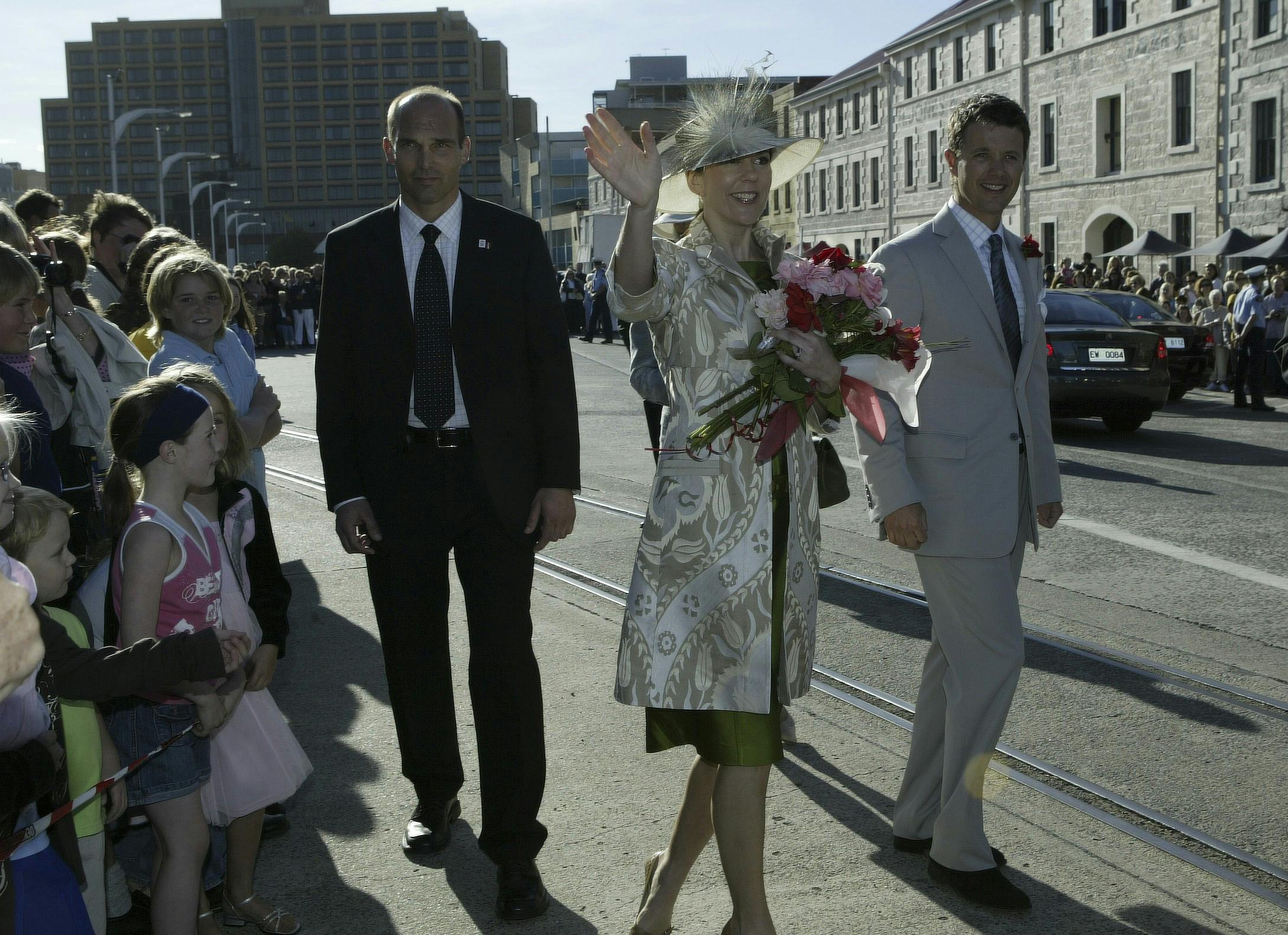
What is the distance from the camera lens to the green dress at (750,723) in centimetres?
342

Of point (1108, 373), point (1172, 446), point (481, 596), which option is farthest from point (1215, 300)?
point (481, 596)

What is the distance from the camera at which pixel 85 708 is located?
9.43 feet

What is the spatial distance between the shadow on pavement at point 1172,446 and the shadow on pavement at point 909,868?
9.40 metres

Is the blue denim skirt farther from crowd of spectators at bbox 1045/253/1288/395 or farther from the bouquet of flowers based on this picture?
crowd of spectators at bbox 1045/253/1288/395

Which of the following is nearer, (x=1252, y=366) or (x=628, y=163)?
(x=628, y=163)

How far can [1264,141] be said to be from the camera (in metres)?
34.4

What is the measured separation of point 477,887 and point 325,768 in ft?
3.94

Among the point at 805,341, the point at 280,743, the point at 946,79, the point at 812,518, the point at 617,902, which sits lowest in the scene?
the point at 617,902

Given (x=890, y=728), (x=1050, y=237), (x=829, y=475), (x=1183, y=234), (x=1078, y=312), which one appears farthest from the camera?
(x=1050, y=237)

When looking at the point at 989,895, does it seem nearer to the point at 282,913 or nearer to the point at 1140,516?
the point at 282,913

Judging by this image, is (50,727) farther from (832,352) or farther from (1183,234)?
(1183,234)

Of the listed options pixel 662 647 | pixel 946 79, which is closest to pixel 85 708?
pixel 662 647

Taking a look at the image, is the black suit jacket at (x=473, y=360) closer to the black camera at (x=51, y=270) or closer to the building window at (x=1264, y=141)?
the black camera at (x=51, y=270)

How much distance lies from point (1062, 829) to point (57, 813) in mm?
2936
